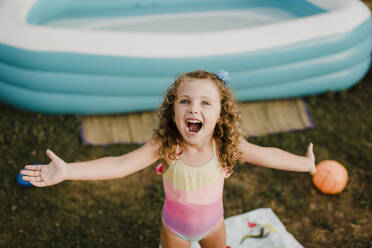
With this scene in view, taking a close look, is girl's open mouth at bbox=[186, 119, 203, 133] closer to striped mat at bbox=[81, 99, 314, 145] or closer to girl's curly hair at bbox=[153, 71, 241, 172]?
girl's curly hair at bbox=[153, 71, 241, 172]

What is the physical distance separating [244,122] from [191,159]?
2.02 m

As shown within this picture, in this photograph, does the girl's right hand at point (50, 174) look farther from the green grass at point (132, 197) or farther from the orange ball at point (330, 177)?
the orange ball at point (330, 177)

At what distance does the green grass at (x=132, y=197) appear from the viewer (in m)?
2.72

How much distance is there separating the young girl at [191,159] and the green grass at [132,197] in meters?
0.91

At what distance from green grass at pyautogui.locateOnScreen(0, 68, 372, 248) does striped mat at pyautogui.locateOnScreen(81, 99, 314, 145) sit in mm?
99

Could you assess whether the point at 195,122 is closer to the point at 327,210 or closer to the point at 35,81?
the point at 327,210

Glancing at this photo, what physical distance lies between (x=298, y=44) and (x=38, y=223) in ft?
8.92

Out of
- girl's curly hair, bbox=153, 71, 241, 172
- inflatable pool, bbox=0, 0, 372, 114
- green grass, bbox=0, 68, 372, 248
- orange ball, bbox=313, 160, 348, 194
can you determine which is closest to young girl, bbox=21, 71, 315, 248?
girl's curly hair, bbox=153, 71, 241, 172

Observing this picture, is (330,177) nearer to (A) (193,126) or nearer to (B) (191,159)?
(B) (191,159)

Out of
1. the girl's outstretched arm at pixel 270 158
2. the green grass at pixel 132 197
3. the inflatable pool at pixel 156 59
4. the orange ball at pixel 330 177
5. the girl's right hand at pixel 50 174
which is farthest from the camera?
the inflatable pool at pixel 156 59

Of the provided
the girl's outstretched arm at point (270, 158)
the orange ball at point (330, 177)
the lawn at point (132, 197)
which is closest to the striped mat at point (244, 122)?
the lawn at point (132, 197)

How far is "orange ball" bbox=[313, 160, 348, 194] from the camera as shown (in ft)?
9.87

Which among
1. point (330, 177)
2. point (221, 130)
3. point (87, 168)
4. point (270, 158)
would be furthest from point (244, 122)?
point (87, 168)

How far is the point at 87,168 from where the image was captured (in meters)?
1.69
